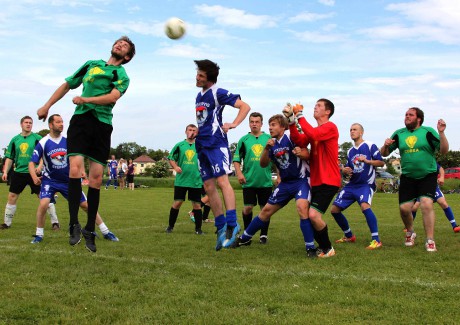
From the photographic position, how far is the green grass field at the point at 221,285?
362cm

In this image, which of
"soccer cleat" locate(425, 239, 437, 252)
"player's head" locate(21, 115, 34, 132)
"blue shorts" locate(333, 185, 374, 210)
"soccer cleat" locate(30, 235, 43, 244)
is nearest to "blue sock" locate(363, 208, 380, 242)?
"blue shorts" locate(333, 185, 374, 210)

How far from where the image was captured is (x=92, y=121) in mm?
5742

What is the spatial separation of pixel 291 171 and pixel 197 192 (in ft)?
11.4

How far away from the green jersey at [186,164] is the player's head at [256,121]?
1.71 metres

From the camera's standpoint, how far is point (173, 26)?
6508mm

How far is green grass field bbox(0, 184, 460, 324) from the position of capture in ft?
11.9

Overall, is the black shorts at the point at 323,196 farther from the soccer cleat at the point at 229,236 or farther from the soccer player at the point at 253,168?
the soccer player at the point at 253,168

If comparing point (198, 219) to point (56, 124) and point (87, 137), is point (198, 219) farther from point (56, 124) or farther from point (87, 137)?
point (87, 137)

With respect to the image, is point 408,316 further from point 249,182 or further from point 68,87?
point 249,182

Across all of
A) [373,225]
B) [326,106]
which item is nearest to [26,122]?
[326,106]

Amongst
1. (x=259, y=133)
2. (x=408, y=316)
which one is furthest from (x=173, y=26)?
(x=408, y=316)

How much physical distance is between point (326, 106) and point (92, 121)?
128 inches

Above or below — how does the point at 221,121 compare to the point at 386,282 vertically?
above

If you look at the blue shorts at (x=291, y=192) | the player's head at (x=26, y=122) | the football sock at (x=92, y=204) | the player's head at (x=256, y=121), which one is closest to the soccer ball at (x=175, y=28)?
the football sock at (x=92, y=204)
